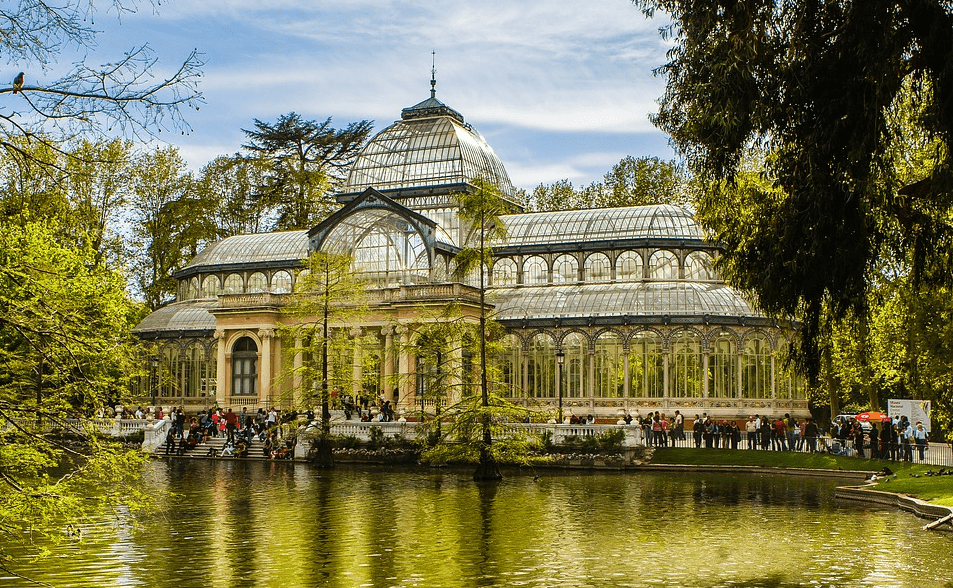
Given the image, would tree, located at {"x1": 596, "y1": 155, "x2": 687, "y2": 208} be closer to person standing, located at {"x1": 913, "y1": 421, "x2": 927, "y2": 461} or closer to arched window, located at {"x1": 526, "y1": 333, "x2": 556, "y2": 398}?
arched window, located at {"x1": 526, "y1": 333, "x2": 556, "y2": 398}

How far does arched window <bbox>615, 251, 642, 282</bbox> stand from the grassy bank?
15.0m

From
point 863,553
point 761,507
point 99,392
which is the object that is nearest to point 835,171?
point 863,553

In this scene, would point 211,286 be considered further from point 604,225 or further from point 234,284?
point 604,225

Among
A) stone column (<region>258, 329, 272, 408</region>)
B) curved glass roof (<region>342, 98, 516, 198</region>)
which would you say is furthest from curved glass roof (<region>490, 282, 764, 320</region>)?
stone column (<region>258, 329, 272, 408</region>)

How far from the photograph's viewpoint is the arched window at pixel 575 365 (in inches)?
1938

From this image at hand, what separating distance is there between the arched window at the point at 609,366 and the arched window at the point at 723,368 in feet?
13.0

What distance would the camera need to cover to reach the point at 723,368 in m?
47.6

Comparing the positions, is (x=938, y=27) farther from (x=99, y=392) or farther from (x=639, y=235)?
(x=639, y=235)


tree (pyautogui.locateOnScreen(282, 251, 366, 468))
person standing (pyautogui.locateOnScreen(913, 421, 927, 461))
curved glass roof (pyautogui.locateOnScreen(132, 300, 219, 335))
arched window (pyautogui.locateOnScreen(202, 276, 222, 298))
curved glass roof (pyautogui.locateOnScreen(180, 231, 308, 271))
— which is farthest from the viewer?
arched window (pyautogui.locateOnScreen(202, 276, 222, 298))

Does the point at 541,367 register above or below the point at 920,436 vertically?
above

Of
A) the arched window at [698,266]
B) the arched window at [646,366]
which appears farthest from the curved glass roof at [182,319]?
the arched window at [698,266]

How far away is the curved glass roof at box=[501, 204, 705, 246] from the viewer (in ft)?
173

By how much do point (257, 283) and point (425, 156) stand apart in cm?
1179

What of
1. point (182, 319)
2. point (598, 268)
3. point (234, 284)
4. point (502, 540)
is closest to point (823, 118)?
point (502, 540)
